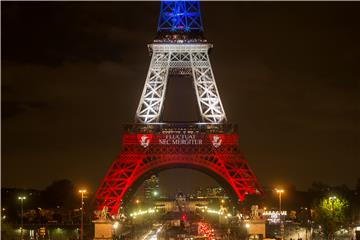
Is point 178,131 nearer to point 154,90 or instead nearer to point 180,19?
point 154,90

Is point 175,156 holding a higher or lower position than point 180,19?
lower

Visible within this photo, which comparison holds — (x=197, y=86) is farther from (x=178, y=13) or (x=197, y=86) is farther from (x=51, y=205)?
(x=51, y=205)

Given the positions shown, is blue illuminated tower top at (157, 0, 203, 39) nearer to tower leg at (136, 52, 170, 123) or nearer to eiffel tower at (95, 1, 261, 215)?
eiffel tower at (95, 1, 261, 215)

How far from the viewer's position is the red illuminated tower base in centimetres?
6700

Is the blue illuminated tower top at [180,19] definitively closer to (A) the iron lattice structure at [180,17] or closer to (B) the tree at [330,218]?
(A) the iron lattice structure at [180,17]

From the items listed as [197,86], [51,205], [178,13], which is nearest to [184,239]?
[197,86]

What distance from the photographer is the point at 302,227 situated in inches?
2766

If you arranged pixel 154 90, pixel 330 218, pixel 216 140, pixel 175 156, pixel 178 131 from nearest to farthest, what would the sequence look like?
pixel 330 218 < pixel 216 140 < pixel 175 156 < pixel 178 131 < pixel 154 90

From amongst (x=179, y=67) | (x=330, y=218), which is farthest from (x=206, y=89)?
(x=330, y=218)

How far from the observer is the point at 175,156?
68.9 meters

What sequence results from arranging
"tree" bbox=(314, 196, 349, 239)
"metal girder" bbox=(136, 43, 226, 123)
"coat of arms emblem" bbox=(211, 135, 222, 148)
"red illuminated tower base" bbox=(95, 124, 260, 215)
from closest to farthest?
"tree" bbox=(314, 196, 349, 239) < "red illuminated tower base" bbox=(95, 124, 260, 215) < "coat of arms emblem" bbox=(211, 135, 222, 148) < "metal girder" bbox=(136, 43, 226, 123)

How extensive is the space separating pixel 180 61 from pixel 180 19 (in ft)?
14.2

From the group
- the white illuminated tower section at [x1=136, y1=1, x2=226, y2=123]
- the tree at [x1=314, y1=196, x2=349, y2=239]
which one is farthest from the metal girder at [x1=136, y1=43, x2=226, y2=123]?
the tree at [x1=314, y1=196, x2=349, y2=239]

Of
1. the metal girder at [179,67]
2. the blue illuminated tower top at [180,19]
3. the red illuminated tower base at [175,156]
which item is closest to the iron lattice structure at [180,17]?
the blue illuminated tower top at [180,19]
